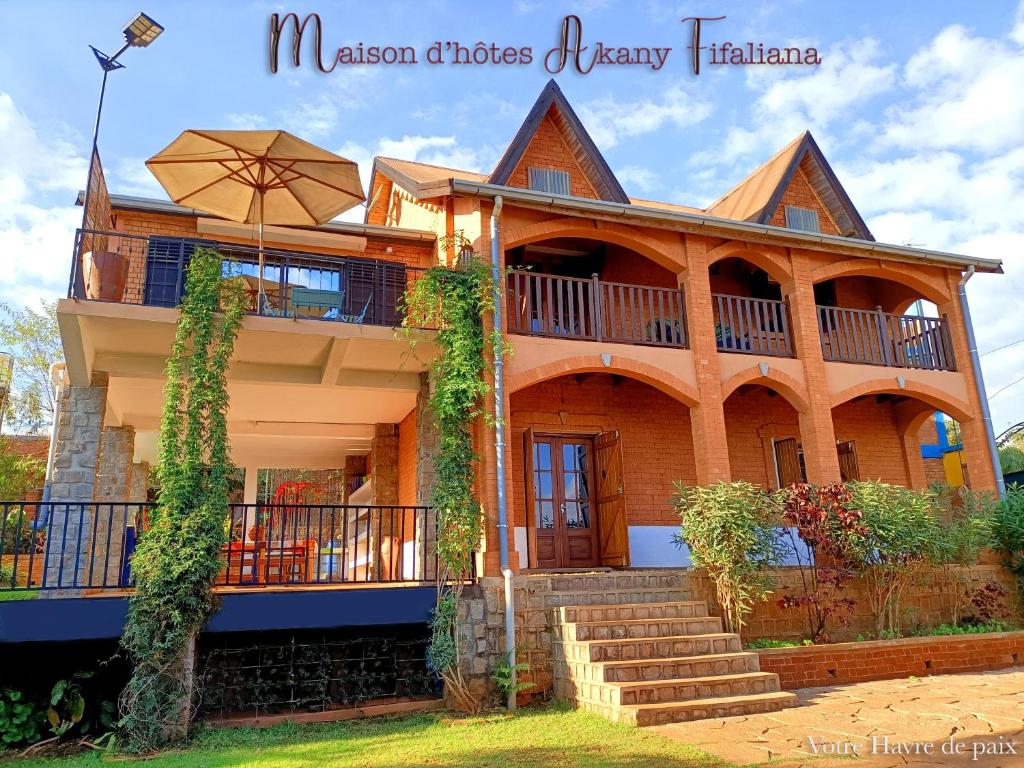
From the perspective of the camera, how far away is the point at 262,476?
31.0m

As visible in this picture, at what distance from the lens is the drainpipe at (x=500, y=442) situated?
8.10 meters

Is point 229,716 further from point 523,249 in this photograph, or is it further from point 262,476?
point 262,476

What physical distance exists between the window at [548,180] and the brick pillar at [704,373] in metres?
2.55

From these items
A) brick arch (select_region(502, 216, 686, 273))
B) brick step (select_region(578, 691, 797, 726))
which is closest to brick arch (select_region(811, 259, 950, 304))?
brick arch (select_region(502, 216, 686, 273))

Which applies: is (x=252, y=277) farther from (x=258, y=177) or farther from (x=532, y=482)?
(x=532, y=482)

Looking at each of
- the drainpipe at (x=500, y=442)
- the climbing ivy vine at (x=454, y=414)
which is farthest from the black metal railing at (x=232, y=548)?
the drainpipe at (x=500, y=442)

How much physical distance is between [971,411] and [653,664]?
8.83 m

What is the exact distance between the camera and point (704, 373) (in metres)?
10.8

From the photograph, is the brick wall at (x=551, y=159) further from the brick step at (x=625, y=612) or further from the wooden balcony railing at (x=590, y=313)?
the brick step at (x=625, y=612)

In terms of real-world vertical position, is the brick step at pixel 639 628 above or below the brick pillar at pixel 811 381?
below

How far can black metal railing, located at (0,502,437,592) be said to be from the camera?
732 cm

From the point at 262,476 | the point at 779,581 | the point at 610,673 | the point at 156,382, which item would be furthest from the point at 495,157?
the point at 262,476

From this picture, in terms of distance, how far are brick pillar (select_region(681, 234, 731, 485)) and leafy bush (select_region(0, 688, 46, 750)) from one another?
8.40 m

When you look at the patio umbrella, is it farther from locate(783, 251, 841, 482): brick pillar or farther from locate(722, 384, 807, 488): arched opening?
locate(722, 384, 807, 488): arched opening
